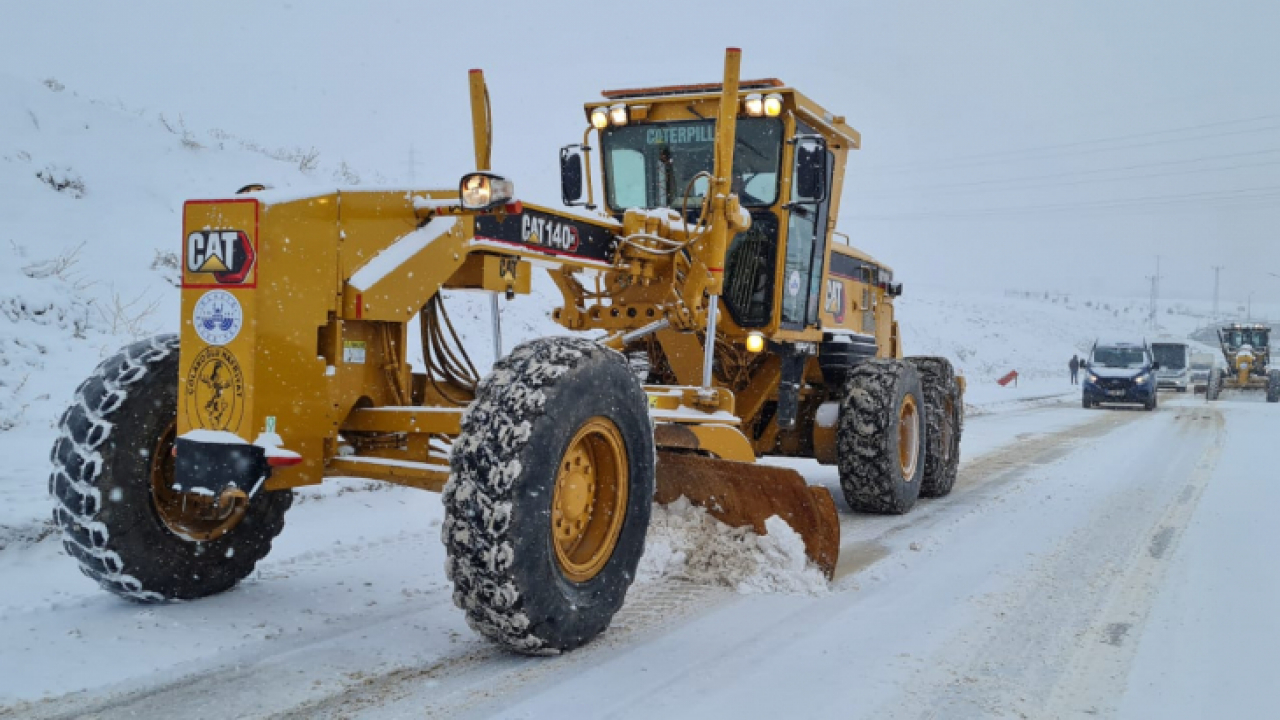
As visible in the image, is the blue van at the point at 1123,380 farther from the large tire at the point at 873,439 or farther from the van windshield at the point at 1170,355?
the large tire at the point at 873,439

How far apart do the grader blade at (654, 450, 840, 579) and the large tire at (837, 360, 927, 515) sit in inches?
78.6

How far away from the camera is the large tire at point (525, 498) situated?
3533mm

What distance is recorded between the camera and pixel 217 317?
3.77m

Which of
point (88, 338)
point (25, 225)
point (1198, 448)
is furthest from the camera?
point (1198, 448)

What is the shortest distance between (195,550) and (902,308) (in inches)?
2133

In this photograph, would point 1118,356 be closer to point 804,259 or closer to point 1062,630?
point 804,259

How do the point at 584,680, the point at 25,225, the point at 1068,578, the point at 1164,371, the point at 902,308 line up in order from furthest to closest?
1. the point at 902,308
2. the point at 1164,371
3. the point at 25,225
4. the point at 1068,578
5. the point at 584,680

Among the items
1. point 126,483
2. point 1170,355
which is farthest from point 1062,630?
point 1170,355

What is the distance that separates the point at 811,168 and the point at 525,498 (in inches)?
138

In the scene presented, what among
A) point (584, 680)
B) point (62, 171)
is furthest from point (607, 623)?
point (62, 171)

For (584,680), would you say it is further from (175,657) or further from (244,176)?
(244,176)

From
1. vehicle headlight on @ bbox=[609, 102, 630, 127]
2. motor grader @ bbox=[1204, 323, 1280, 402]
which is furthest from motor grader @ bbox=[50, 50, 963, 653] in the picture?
motor grader @ bbox=[1204, 323, 1280, 402]

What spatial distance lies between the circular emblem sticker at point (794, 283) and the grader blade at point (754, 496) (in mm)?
1900

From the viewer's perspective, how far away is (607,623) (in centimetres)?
414
